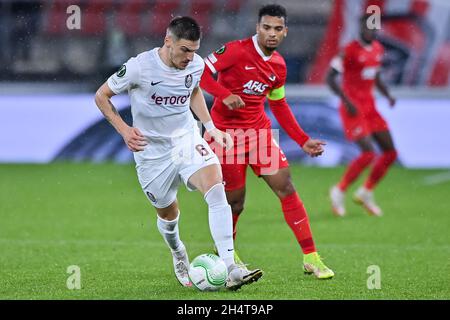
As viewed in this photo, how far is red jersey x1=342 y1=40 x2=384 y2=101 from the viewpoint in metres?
12.3

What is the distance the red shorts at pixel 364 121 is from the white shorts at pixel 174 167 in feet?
17.3

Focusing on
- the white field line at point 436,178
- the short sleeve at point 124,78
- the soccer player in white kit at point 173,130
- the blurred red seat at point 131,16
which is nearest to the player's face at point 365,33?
the white field line at point 436,178

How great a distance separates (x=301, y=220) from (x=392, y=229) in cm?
329

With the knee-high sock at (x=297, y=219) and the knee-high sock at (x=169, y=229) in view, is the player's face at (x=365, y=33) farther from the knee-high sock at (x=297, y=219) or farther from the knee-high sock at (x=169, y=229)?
the knee-high sock at (x=169, y=229)

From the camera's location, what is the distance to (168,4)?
1817 centimetres

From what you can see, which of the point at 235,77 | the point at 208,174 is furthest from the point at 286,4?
the point at 208,174

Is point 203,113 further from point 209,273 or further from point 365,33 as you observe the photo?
point 365,33

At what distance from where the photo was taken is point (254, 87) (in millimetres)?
7832

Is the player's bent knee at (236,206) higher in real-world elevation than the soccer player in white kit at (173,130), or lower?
lower

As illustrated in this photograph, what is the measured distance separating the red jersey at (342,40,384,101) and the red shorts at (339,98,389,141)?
150mm

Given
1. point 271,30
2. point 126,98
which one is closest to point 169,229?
point 271,30

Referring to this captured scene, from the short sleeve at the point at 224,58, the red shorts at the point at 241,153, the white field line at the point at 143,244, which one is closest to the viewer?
the short sleeve at the point at 224,58

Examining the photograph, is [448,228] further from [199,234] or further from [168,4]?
[168,4]

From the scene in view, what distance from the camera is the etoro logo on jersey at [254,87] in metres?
7.80
